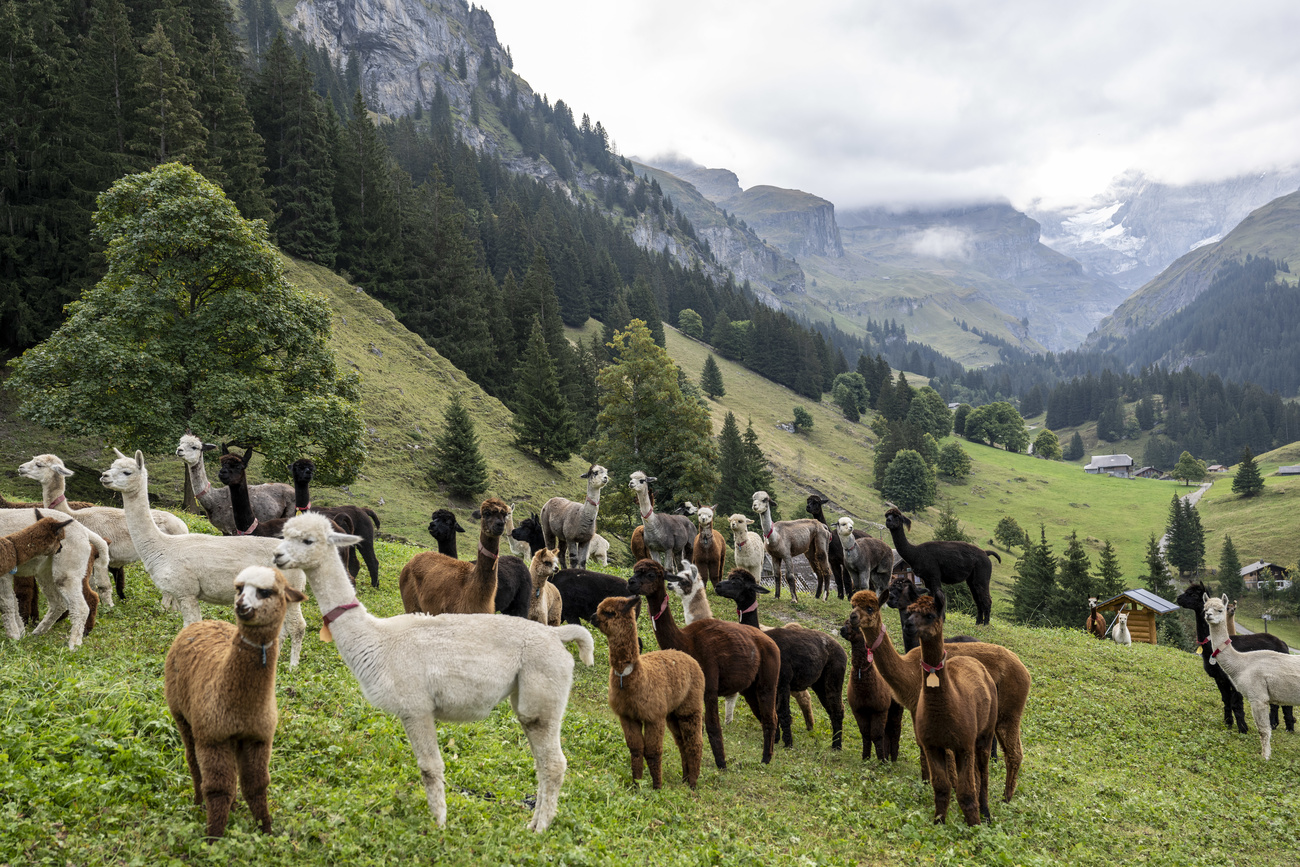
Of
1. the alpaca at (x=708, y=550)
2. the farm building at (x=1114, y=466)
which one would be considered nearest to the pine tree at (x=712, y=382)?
the alpaca at (x=708, y=550)

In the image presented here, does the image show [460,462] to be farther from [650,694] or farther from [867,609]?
[867,609]

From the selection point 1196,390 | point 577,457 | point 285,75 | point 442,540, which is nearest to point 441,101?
point 285,75

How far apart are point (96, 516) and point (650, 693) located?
9.24m

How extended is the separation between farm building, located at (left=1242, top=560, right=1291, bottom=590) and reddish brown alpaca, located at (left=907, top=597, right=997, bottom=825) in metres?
85.1

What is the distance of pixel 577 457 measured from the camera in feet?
164

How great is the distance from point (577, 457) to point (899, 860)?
1738 inches

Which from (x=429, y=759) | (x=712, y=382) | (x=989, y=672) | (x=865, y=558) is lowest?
(x=429, y=759)

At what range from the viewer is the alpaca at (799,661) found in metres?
9.80

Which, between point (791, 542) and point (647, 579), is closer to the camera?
point (647, 579)

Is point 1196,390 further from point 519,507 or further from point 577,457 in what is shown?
point 519,507

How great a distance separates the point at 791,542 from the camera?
1994cm

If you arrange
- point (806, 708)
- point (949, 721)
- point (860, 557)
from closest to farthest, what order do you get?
point (949, 721) → point (806, 708) → point (860, 557)

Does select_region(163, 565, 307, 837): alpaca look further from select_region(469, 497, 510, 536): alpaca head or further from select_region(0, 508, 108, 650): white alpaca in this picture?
select_region(0, 508, 108, 650): white alpaca

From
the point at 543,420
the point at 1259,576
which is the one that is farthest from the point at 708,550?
the point at 1259,576
